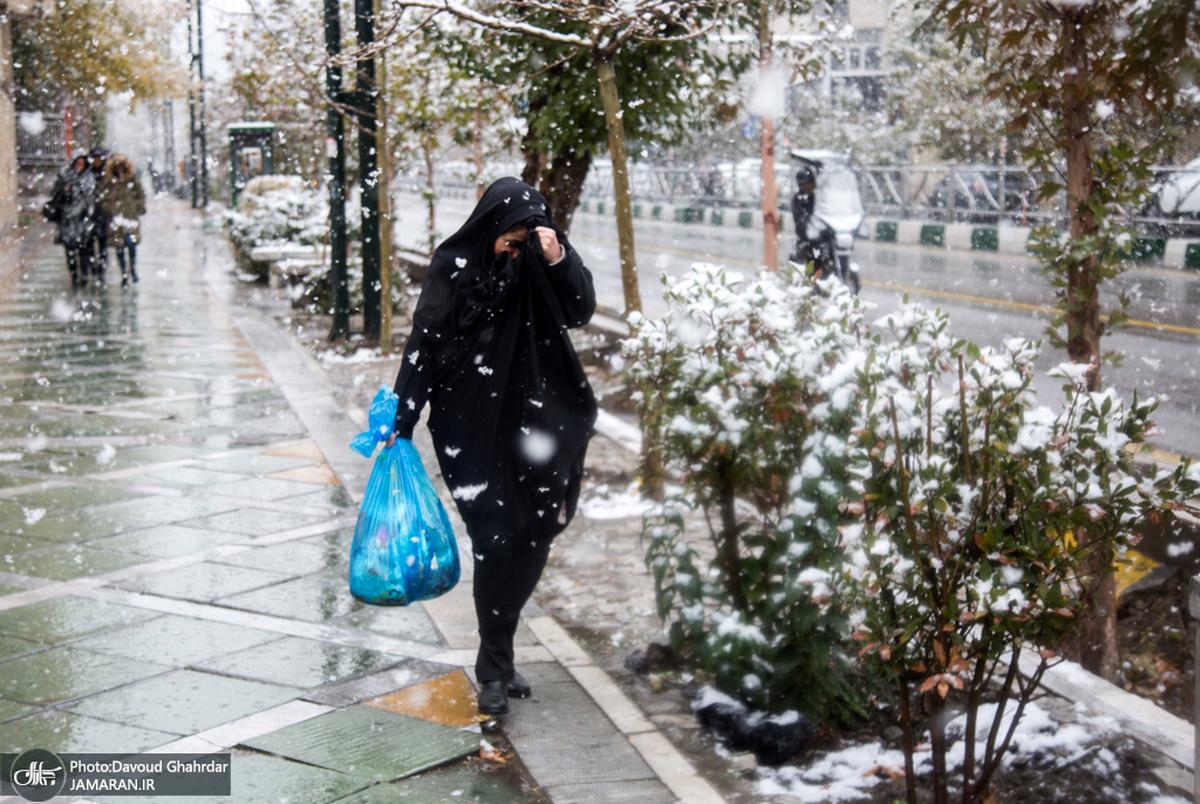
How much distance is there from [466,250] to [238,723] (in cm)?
170

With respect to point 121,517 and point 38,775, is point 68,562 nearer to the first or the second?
point 121,517

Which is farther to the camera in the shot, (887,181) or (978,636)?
(887,181)

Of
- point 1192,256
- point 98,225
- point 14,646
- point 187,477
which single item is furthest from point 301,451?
point 1192,256

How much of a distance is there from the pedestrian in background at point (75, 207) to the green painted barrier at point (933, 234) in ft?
47.4

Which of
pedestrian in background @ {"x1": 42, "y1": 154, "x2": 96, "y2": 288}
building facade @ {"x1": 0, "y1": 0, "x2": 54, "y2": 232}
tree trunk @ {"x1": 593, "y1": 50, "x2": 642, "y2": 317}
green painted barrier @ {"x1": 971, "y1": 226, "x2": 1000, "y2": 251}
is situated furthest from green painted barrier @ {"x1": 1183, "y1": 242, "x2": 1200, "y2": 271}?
building facade @ {"x1": 0, "y1": 0, "x2": 54, "y2": 232}

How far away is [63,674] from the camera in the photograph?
13.7 feet

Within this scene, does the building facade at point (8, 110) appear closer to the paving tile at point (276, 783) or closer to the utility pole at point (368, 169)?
the utility pole at point (368, 169)

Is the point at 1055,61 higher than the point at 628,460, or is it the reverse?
the point at 1055,61

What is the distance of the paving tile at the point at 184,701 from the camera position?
12.6ft

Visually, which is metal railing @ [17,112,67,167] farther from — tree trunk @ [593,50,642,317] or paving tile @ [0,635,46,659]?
paving tile @ [0,635,46,659]

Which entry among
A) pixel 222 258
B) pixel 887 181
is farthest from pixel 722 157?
pixel 222 258

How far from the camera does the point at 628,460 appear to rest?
7.48 metres

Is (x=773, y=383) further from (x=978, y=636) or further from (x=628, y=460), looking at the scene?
(x=628, y=460)

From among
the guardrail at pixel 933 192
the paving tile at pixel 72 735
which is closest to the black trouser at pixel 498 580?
the paving tile at pixel 72 735
